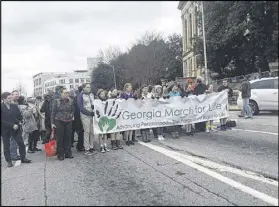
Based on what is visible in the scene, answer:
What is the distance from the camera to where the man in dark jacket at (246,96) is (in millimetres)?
12391

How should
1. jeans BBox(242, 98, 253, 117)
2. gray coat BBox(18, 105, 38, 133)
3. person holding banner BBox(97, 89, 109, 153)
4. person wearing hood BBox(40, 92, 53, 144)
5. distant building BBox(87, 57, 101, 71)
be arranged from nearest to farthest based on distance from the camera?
1. person holding banner BBox(97, 89, 109, 153)
2. gray coat BBox(18, 105, 38, 133)
3. person wearing hood BBox(40, 92, 53, 144)
4. jeans BBox(242, 98, 253, 117)
5. distant building BBox(87, 57, 101, 71)

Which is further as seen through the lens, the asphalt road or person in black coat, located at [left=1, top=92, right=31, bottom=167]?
person in black coat, located at [left=1, top=92, right=31, bottom=167]

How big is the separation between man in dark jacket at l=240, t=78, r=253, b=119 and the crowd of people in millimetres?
1664

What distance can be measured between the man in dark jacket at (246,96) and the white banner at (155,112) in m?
1.05

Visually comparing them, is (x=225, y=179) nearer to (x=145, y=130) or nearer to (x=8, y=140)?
(x=8, y=140)

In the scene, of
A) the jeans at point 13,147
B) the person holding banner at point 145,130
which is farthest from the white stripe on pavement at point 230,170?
the jeans at point 13,147

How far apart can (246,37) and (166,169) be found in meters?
23.7

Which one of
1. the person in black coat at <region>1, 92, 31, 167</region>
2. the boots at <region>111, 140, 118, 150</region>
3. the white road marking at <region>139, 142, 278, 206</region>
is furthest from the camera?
→ the boots at <region>111, 140, 118, 150</region>

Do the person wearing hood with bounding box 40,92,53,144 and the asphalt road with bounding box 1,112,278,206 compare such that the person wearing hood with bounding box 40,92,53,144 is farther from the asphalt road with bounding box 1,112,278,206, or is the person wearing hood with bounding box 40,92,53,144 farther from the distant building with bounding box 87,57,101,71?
the distant building with bounding box 87,57,101,71

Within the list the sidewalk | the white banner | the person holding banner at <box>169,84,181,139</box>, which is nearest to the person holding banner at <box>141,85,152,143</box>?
the white banner

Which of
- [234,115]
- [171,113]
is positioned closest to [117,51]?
[234,115]

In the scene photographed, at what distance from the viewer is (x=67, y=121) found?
794 centimetres

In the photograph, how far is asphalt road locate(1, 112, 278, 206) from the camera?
15.4 ft

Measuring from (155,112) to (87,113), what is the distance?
238 centimetres
